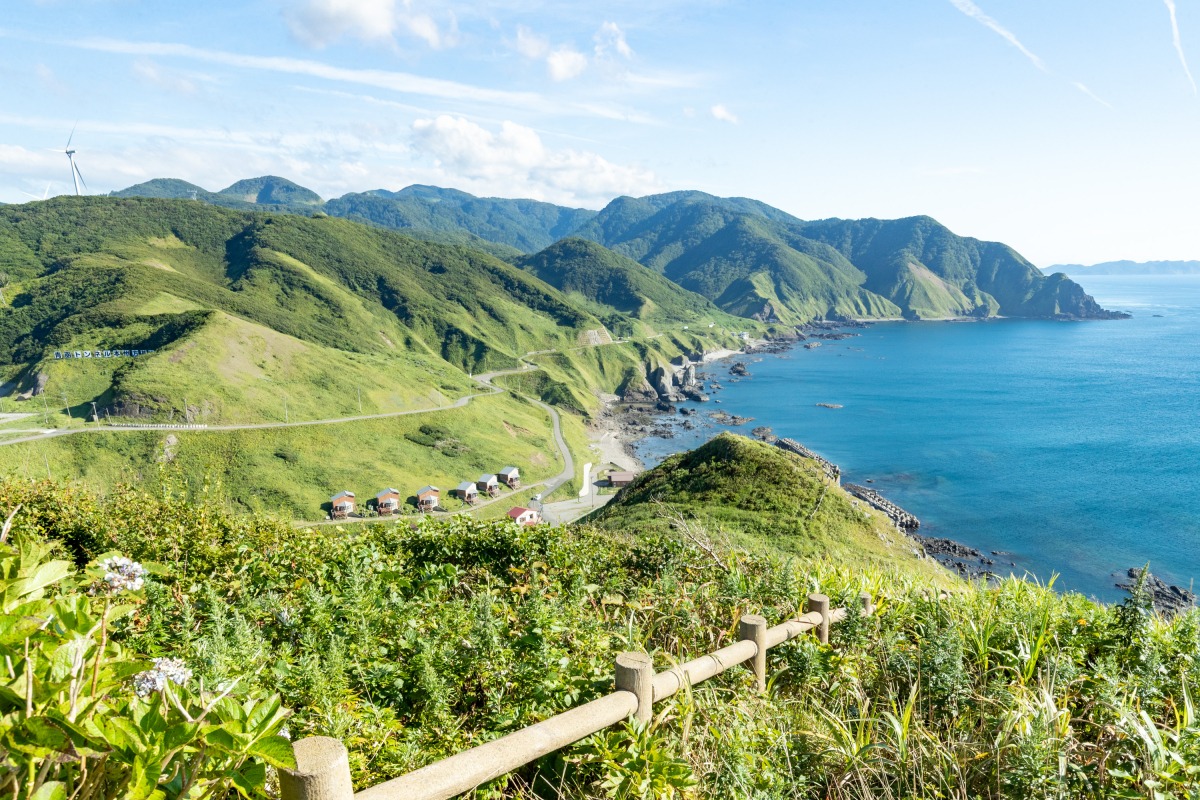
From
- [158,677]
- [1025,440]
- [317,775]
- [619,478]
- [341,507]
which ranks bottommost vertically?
[619,478]

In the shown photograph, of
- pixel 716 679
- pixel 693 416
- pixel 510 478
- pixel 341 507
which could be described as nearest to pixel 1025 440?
pixel 693 416

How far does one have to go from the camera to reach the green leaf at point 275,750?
1.85 metres

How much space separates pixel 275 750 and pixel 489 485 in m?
74.5

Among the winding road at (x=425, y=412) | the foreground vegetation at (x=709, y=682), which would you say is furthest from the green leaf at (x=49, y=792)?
the winding road at (x=425, y=412)

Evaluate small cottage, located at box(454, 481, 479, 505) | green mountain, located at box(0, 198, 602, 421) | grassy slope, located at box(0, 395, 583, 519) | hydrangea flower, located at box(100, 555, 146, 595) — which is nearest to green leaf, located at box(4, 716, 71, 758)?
hydrangea flower, located at box(100, 555, 146, 595)

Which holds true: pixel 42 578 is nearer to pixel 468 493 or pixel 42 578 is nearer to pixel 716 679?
pixel 716 679

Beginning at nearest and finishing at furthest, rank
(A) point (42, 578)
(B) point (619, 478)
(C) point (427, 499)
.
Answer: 1. (A) point (42, 578)
2. (C) point (427, 499)
3. (B) point (619, 478)

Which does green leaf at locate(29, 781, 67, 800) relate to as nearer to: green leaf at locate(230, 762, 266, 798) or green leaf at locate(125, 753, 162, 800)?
green leaf at locate(125, 753, 162, 800)

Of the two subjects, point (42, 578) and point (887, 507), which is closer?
point (42, 578)

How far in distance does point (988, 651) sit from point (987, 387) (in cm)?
13301

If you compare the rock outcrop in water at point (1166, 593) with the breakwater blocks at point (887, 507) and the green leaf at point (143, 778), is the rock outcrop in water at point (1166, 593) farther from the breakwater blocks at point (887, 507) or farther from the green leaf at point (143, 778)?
the green leaf at point (143, 778)

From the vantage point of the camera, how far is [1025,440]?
8156 cm

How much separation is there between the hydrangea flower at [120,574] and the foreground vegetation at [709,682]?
55cm

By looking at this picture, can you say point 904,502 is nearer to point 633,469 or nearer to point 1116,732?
point 633,469
